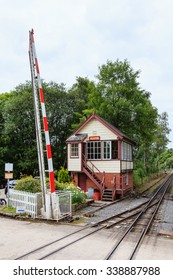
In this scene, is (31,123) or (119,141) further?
(31,123)

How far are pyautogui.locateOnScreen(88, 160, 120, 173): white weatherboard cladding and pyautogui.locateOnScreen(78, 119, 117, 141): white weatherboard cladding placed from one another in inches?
79.4

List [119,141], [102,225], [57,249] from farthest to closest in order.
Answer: [119,141] → [102,225] → [57,249]

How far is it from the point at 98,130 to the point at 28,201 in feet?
34.9

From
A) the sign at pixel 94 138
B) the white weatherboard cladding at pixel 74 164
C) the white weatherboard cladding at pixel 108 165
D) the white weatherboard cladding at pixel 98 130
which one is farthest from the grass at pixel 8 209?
the white weatherboard cladding at pixel 98 130

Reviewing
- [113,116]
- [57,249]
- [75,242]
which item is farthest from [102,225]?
[113,116]

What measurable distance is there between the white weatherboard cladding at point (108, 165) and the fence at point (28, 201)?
30.0ft

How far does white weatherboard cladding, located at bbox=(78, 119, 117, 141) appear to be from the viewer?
2165cm

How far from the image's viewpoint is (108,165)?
841 inches

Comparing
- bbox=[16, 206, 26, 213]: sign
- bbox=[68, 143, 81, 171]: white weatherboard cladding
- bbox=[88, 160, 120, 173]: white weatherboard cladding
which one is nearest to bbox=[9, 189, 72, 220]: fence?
bbox=[16, 206, 26, 213]: sign

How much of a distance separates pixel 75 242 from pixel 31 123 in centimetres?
2488

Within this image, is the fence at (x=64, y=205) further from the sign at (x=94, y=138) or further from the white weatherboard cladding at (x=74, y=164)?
the sign at (x=94, y=138)

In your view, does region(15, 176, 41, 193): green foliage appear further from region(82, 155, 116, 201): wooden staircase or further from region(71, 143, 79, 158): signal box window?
region(71, 143, 79, 158): signal box window

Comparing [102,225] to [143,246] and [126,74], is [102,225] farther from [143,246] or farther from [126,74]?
[126,74]

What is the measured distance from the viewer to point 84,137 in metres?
22.4
